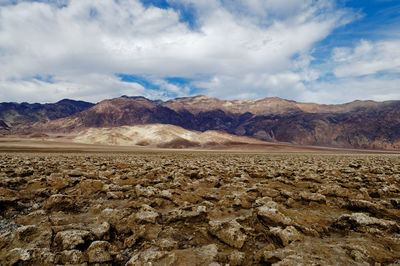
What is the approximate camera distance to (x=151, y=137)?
92.8 m

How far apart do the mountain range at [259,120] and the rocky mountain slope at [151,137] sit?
12.7 ft

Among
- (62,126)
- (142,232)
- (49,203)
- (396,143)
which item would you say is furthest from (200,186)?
(62,126)

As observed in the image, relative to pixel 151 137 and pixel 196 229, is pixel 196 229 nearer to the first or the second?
pixel 196 229

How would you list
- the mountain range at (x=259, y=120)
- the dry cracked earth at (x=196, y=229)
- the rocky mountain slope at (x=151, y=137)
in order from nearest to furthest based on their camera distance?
the dry cracked earth at (x=196, y=229), the rocky mountain slope at (x=151, y=137), the mountain range at (x=259, y=120)

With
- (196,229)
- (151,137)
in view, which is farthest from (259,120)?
(196,229)

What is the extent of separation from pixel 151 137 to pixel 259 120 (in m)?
90.0

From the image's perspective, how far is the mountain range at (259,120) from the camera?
109m

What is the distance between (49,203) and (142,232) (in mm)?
2466

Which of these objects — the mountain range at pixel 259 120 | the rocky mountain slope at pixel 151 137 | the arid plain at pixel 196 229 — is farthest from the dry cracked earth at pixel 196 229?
the mountain range at pixel 259 120

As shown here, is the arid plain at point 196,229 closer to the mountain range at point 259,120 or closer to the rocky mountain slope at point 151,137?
the rocky mountain slope at point 151,137

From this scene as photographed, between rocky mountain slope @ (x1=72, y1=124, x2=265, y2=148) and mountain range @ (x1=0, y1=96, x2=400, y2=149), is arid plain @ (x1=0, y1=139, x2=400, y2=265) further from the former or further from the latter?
mountain range @ (x1=0, y1=96, x2=400, y2=149)

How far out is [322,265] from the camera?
2.29 metres

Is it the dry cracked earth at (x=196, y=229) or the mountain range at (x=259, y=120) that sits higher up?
the mountain range at (x=259, y=120)

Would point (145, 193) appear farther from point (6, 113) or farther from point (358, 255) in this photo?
point (6, 113)
